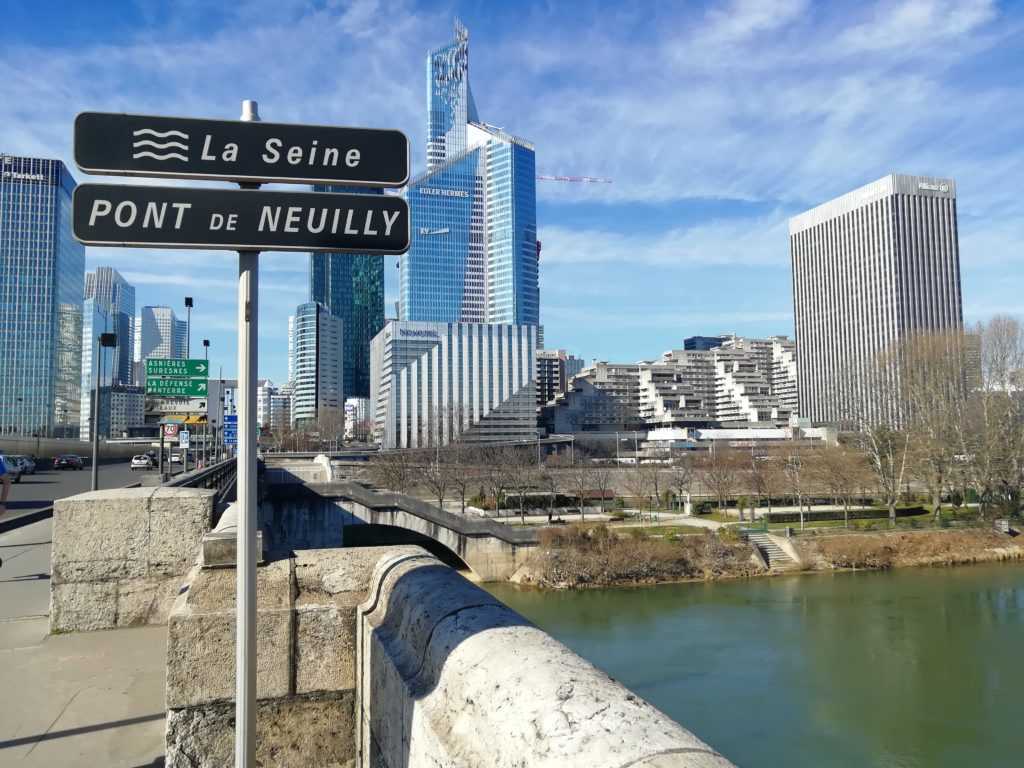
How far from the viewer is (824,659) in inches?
1012

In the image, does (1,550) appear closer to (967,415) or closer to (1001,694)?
(1001,694)

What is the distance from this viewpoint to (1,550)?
43.8 feet

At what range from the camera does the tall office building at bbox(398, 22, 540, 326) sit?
16738 centimetres

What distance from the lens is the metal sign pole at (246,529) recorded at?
9.71 feet

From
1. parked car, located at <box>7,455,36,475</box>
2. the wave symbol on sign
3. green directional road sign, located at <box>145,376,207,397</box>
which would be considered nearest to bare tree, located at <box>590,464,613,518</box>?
parked car, located at <box>7,455,36,475</box>

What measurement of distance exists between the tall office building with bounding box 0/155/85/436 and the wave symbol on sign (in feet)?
413

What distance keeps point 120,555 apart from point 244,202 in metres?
4.80

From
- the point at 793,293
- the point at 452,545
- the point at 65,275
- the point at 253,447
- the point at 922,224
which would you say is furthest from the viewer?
the point at 793,293

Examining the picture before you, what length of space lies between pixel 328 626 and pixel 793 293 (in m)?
166

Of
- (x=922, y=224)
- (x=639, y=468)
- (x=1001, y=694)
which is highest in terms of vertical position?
(x=922, y=224)

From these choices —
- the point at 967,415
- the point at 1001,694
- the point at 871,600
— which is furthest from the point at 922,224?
the point at 1001,694

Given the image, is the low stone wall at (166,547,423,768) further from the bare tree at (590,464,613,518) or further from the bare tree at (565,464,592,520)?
the bare tree at (590,464,613,518)

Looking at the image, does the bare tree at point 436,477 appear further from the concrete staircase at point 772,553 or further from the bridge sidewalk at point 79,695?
the bridge sidewalk at point 79,695

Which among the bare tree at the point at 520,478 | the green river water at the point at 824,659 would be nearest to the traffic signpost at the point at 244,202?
the green river water at the point at 824,659
